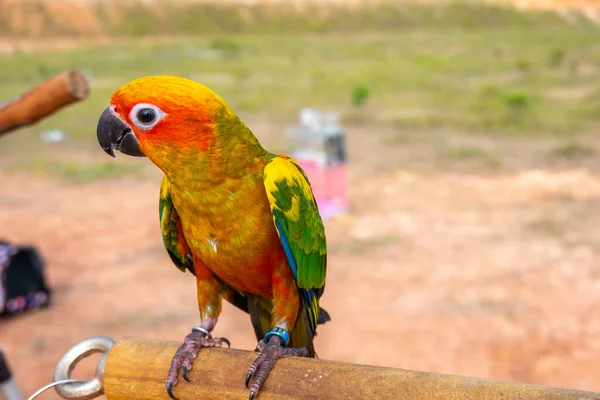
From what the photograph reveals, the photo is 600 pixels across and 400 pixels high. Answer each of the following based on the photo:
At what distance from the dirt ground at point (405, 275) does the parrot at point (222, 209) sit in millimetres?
2679

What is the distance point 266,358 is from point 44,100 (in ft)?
3.28

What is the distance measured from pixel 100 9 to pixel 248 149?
35.3 meters

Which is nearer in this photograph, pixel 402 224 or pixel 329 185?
pixel 402 224

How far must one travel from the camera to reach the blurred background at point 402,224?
430 centimetres

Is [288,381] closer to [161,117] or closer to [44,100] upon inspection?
[161,117]

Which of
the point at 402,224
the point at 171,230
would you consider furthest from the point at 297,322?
the point at 402,224

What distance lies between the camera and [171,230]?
1.55 metres

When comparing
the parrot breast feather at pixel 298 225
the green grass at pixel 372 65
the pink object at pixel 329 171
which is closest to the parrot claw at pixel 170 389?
the parrot breast feather at pixel 298 225

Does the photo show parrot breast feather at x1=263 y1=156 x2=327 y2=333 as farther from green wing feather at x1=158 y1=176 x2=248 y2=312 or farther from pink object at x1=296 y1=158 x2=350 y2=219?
pink object at x1=296 y1=158 x2=350 y2=219

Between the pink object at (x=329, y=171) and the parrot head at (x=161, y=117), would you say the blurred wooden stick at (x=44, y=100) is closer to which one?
the parrot head at (x=161, y=117)

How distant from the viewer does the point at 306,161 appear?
24.6 ft

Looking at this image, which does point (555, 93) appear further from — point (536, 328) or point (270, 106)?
point (536, 328)

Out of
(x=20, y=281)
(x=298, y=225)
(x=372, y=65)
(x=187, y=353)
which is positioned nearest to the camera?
(x=187, y=353)

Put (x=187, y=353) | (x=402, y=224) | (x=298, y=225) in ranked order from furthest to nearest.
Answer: (x=402, y=224) < (x=298, y=225) < (x=187, y=353)
